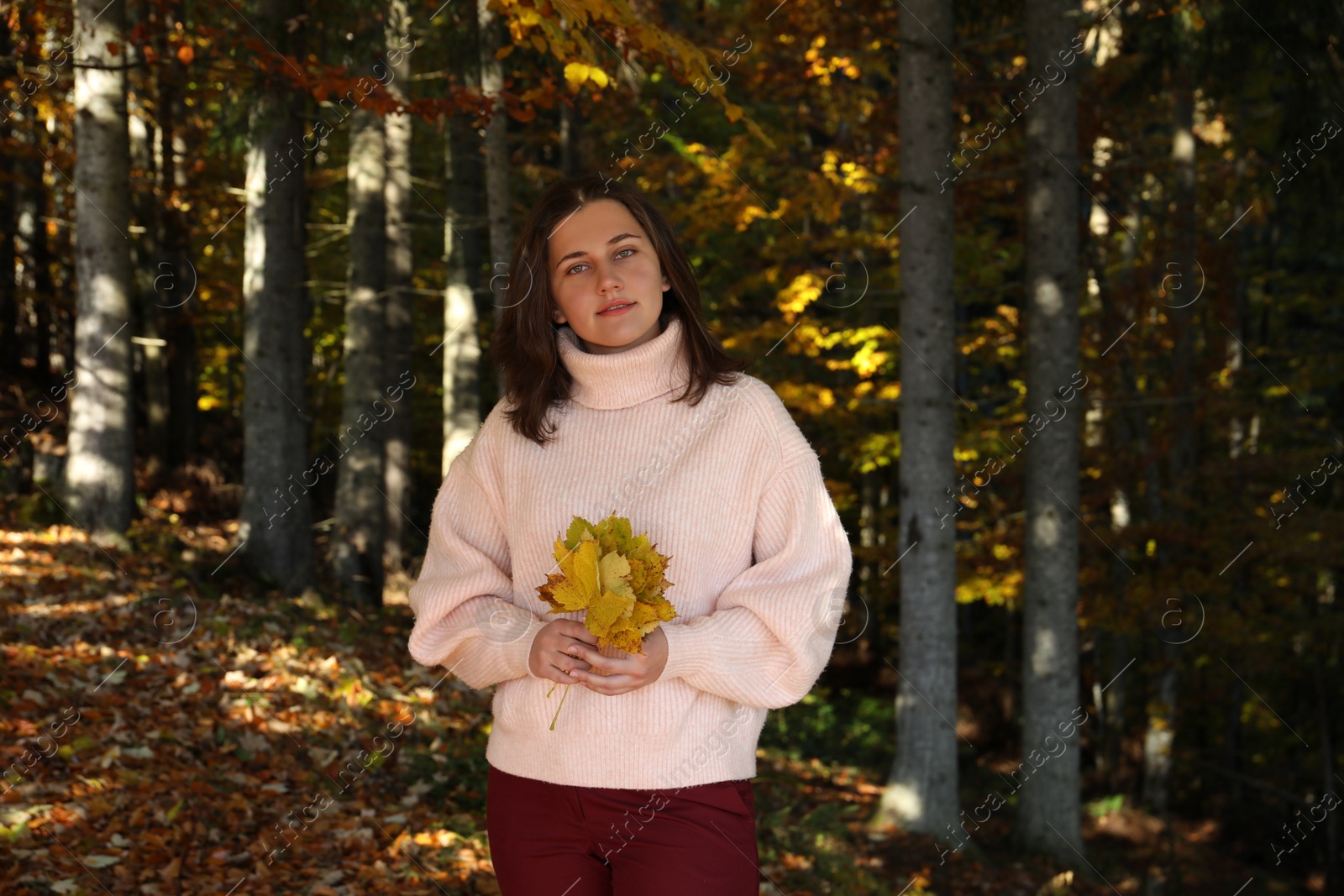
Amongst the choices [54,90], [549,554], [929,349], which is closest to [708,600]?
[549,554]

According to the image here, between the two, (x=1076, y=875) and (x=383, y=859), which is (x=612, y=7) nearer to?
(x=383, y=859)

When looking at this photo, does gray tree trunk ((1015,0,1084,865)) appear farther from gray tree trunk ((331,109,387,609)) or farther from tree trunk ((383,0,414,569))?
tree trunk ((383,0,414,569))

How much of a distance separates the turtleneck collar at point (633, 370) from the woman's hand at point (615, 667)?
1.76 ft

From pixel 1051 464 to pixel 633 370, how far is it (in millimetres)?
7016

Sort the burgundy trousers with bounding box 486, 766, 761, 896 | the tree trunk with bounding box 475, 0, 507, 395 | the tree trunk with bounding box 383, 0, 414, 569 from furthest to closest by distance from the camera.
A: the tree trunk with bounding box 383, 0, 414, 569 < the tree trunk with bounding box 475, 0, 507, 395 < the burgundy trousers with bounding box 486, 766, 761, 896

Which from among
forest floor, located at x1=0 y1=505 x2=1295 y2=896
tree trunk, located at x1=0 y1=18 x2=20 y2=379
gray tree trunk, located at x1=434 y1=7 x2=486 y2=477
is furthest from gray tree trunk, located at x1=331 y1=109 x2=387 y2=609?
tree trunk, located at x1=0 y1=18 x2=20 y2=379

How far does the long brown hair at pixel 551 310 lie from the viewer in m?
2.45

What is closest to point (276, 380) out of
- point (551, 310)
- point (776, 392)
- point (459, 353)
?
point (459, 353)

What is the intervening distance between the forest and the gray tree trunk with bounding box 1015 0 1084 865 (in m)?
0.03

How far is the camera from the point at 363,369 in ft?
35.8

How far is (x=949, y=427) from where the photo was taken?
822cm

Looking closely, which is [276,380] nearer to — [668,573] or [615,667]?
[668,573]

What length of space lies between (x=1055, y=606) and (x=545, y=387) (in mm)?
7231

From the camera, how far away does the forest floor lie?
15.3 feet
